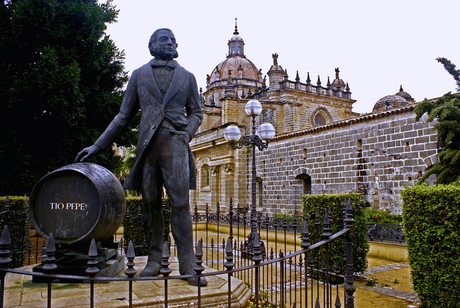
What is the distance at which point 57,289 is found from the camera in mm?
3340

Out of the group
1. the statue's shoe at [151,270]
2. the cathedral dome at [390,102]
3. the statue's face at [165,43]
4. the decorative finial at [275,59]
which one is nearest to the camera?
the statue's shoe at [151,270]

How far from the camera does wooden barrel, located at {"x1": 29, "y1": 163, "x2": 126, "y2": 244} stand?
3.51 metres

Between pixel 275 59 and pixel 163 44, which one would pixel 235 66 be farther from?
pixel 163 44

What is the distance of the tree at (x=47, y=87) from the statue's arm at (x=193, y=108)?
302 inches

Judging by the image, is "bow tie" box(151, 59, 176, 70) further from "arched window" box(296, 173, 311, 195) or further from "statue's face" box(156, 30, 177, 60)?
"arched window" box(296, 173, 311, 195)

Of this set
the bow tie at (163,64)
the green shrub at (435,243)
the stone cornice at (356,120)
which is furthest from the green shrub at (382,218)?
the bow tie at (163,64)

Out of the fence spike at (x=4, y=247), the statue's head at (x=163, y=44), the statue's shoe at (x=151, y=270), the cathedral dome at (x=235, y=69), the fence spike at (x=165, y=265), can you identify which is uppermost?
the cathedral dome at (x=235, y=69)

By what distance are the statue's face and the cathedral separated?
34.0 ft

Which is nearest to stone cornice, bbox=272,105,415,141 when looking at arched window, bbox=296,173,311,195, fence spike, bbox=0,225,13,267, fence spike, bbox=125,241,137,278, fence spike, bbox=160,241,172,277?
arched window, bbox=296,173,311,195

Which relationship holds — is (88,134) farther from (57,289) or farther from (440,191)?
(440,191)

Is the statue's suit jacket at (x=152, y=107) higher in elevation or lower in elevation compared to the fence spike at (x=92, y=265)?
higher

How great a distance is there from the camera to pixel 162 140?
11.5ft

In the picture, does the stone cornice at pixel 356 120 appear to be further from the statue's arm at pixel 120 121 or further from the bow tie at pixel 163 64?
the statue's arm at pixel 120 121

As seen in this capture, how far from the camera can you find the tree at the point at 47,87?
10.1 metres
